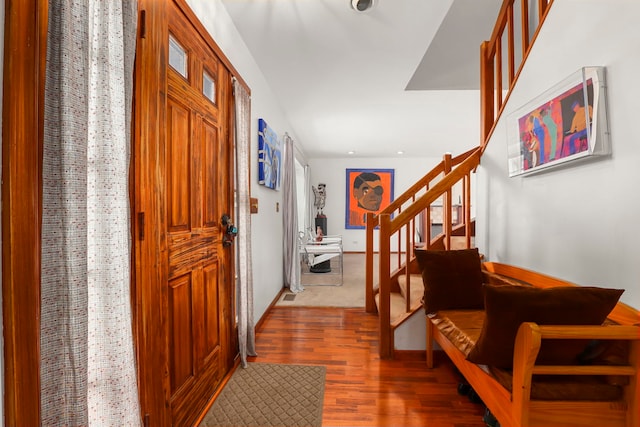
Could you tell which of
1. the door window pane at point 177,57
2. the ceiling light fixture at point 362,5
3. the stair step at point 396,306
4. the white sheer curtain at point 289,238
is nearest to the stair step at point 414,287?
the stair step at point 396,306

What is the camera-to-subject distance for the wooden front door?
1210 millimetres

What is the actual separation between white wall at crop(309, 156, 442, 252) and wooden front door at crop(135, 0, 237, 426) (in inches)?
233

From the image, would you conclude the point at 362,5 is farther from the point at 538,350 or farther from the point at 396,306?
the point at 396,306

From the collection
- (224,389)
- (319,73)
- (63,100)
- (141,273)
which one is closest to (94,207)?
(63,100)

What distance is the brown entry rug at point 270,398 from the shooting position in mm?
1591

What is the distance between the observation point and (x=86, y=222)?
799 mm

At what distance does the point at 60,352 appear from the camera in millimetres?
737

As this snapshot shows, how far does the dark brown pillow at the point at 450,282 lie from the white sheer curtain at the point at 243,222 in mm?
1233

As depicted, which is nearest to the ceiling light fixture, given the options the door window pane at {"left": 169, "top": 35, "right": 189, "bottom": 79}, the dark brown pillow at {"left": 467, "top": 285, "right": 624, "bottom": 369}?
the door window pane at {"left": 169, "top": 35, "right": 189, "bottom": 79}

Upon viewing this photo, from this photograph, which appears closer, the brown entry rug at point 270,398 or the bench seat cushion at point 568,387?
the bench seat cushion at point 568,387

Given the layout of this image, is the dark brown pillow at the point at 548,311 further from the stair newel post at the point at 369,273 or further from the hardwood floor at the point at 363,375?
the stair newel post at the point at 369,273

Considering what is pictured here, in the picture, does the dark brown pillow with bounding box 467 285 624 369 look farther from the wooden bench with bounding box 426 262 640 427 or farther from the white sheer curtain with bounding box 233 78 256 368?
the white sheer curtain with bounding box 233 78 256 368

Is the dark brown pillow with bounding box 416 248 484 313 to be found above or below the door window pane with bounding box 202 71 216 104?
below

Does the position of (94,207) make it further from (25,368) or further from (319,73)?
(319,73)
